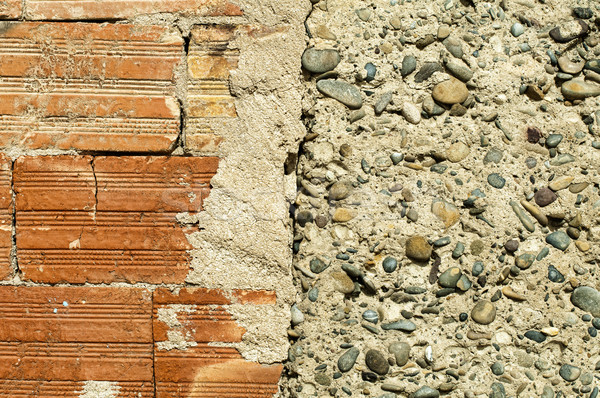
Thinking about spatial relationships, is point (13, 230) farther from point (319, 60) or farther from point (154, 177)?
point (319, 60)

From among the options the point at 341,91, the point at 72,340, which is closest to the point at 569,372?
the point at 341,91

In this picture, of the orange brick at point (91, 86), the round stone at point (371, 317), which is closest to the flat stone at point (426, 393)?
the round stone at point (371, 317)

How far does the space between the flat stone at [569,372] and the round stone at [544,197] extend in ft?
1.36

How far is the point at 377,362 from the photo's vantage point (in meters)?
1.28

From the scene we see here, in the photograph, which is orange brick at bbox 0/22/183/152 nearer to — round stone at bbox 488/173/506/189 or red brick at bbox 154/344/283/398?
red brick at bbox 154/344/283/398

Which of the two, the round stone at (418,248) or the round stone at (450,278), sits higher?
the round stone at (418,248)

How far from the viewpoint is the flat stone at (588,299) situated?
4.24 ft

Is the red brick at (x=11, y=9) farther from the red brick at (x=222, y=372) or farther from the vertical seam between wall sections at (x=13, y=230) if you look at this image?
the red brick at (x=222, y=372)

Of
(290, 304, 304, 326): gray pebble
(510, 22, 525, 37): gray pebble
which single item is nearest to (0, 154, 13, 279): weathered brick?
(290, 304, 304, 326): gray pebble

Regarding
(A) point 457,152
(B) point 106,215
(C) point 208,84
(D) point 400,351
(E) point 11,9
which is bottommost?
(D) point 400,351

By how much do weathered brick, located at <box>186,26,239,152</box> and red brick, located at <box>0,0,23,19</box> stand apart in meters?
0.44

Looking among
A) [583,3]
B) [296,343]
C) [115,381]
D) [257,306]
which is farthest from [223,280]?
[583,3]

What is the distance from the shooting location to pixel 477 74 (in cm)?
132

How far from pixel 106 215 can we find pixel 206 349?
1.41 ft
